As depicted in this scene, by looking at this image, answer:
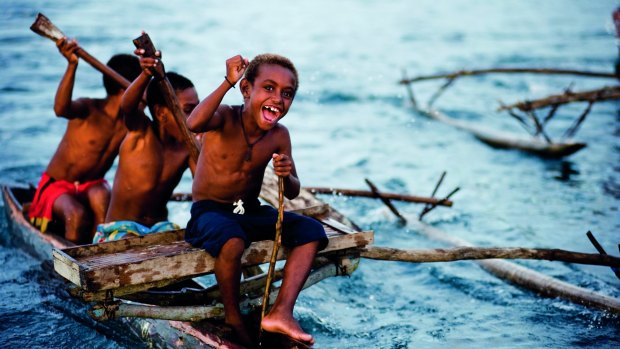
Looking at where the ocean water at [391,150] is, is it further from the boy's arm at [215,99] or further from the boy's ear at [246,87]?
the boy's ear at [246,87]

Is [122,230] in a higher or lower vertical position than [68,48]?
lower

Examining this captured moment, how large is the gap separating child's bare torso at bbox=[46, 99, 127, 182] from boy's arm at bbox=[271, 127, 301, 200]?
170cm

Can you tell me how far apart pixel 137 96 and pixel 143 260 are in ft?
3.83

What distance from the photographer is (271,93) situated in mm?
3203

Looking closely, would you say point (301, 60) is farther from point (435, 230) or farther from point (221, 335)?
point (221, 335)

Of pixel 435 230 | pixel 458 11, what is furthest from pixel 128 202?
pixel 458 11

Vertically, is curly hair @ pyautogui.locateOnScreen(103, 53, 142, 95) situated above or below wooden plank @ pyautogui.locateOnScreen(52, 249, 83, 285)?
above

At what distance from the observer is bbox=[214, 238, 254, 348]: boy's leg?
2.98 metres

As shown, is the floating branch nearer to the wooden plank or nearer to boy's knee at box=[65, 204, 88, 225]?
boy's knee at box=[65, 204, 88, 225]

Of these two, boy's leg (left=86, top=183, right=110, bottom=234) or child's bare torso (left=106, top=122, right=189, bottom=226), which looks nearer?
child's bare torso (left=106, top=122, right=189, bottom=226)

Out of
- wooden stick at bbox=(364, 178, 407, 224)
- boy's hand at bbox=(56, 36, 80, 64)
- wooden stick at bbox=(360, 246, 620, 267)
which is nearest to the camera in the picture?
wooden stick at bbox=(360, 246, 620, 267)

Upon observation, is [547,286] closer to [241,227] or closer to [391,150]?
[241,227]

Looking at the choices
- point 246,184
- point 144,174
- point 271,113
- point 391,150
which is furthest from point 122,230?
point 391,150

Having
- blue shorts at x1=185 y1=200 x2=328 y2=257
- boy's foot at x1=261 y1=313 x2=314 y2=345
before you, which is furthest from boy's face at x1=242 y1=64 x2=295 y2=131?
boy's foot at x1=261 y1=313 x2=314 y2=345
